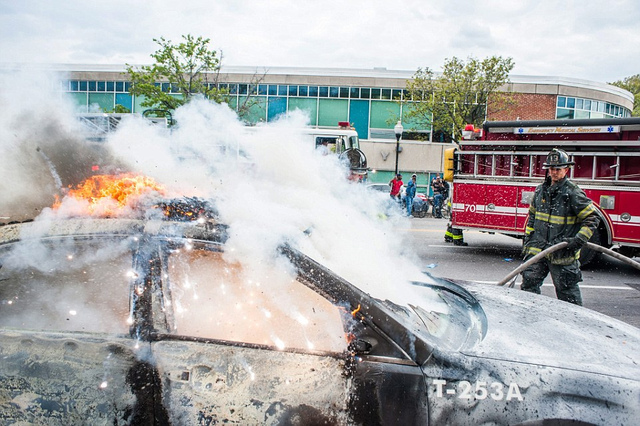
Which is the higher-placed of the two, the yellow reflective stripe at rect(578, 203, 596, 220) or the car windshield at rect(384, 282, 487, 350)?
the yellow reflective stripe at rect(578, 203, 596, 220)

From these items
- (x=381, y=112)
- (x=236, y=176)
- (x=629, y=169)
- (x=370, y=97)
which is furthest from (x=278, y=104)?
(x=236, y=176)

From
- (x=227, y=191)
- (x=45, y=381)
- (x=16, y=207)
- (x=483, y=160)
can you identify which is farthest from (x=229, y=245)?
(x=483, y=160)

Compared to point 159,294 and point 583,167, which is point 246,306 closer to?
point 159,294

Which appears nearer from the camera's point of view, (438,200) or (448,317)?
(448,317)

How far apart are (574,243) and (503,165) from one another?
475cm

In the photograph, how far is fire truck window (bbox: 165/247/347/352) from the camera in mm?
2031

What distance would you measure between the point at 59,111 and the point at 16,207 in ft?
4.32

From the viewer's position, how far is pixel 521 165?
8.86 meters

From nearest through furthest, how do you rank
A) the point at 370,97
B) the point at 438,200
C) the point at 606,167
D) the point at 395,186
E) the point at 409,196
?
the point at 606,167 < the point at 395,186 < the point at 409,196 < the point at 438,200 < the point at 370,97

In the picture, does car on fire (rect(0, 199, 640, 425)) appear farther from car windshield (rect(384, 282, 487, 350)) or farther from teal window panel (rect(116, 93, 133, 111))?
teal window panel (rect(116, 93, 133, 111))

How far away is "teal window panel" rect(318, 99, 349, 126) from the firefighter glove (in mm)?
24627

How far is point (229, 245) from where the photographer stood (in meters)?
2.24

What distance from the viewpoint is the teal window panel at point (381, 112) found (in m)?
27.7

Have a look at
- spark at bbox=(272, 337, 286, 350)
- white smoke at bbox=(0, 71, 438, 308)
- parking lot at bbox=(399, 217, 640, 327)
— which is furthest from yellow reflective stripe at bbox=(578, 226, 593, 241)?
spark at bbox=(272, 337, 286, 350)
